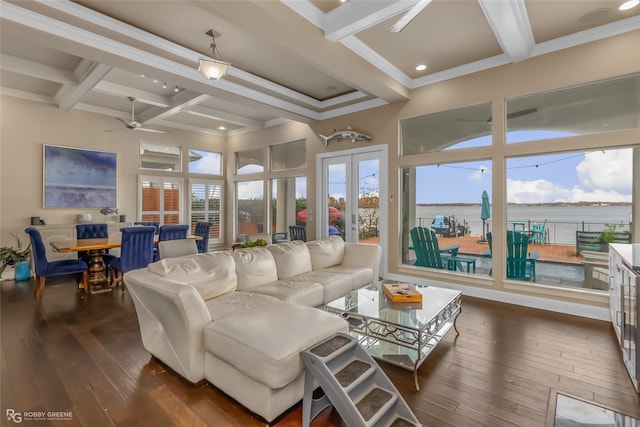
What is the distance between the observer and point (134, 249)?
455cm

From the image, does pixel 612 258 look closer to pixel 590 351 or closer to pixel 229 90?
pixel 590 351

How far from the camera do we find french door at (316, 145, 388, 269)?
5398 millimetres

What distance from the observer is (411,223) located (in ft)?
17.0

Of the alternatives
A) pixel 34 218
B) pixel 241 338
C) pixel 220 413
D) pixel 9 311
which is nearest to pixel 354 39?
pixel 241 338

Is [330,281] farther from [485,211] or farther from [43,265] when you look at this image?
[43,265]

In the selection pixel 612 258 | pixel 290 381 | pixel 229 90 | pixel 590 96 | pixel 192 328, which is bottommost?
pixel 290 381

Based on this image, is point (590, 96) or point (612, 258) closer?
point (612, 258)

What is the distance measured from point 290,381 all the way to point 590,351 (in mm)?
2803

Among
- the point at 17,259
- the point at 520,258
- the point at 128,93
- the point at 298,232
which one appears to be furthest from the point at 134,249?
the point at 520,258

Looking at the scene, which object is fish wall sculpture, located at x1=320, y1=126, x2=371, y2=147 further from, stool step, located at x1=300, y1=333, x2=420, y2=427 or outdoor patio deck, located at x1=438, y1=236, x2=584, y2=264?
stool step, located at x1=300, y1=333, x2=420, y2=427

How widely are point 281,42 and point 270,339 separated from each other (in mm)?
2863

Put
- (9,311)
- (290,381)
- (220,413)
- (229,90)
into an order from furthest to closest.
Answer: (229,90)
(9,311)
(220,413)
(290,381)
